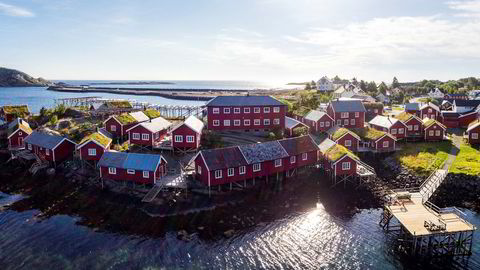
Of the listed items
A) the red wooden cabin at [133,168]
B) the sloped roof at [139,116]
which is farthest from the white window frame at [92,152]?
the sloped roof at [139,116]

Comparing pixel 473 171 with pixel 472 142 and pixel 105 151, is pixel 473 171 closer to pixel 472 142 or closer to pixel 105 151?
pixel 472 142

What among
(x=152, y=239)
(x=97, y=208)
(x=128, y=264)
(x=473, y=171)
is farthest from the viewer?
(x=473, y=171)

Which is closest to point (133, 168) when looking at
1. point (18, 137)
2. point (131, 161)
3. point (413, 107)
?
point (131, 161)

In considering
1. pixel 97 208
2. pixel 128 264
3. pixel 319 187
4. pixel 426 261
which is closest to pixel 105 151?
A: pixel 97 208

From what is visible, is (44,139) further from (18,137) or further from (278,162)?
(278,162)

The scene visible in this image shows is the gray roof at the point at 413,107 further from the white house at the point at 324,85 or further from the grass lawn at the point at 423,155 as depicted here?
the white house at the point at 324,85

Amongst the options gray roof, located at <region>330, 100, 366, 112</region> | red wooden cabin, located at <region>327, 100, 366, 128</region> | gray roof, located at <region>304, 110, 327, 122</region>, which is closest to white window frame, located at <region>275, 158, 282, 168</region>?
gray roof, located at <region>304, 110, 327, 122</region>

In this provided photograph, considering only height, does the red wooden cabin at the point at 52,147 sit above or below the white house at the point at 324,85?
below
